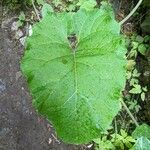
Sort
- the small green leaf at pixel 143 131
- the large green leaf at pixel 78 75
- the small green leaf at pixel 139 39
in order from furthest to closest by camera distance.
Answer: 1. the small green leaf at pixel 139 39
2. the small green leaf at pixel 143 131
3. the large green leaf at pixel 78 75

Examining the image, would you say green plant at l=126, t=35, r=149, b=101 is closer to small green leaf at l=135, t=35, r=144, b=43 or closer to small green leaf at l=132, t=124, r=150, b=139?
small green leaf at l=135, t=35, r=144, b=43

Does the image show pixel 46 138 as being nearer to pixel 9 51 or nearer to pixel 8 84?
pixel 8 84

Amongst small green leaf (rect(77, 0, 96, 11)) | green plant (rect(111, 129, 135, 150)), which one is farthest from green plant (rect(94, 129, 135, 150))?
small green leaf (rect(77, 0, 96, 11))

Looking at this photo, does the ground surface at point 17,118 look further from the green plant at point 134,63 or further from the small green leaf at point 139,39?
the small green leaf at point 139,39

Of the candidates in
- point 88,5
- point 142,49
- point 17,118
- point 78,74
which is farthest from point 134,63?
point 78,74

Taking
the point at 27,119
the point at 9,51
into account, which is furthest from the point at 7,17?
the point at 27,119

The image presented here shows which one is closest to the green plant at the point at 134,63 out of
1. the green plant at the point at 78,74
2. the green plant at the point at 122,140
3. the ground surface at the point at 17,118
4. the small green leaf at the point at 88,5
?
the green plant at the point at 122,140
